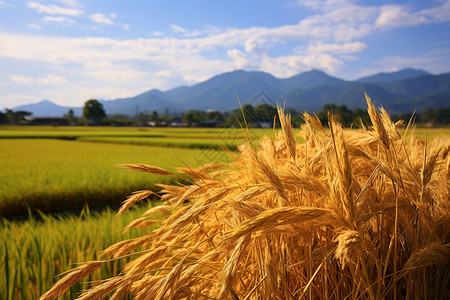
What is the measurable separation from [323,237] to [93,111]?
459ft

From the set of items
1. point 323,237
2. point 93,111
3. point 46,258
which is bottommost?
point 46,258

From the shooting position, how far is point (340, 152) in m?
0.82

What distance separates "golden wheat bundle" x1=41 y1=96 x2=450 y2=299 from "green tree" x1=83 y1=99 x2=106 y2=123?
137049mm

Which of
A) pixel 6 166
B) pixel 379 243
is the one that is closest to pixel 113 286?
pixel 379 243

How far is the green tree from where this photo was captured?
4975 inches

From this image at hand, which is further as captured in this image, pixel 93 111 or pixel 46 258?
pixel 93 111

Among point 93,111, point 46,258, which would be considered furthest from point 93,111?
point 46,258

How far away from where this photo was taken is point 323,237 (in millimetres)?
1263

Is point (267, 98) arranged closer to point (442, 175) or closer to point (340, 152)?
point (442, 175)

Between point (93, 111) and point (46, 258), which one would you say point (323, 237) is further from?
point (93, 111)

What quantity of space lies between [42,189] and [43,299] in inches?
272

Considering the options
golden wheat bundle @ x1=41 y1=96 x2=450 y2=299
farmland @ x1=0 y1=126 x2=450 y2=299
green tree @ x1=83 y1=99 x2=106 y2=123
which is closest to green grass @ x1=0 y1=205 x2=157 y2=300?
farmland @ x1=0 y1=126 x2=450 y2=299

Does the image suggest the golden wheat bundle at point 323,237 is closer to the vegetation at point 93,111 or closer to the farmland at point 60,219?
the farmland at point 60,219

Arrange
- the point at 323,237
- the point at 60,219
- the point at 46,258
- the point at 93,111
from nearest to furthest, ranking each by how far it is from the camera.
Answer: the point at 323,237 → the point at 46,258 → the point at 60,219 → the point at 93,111
